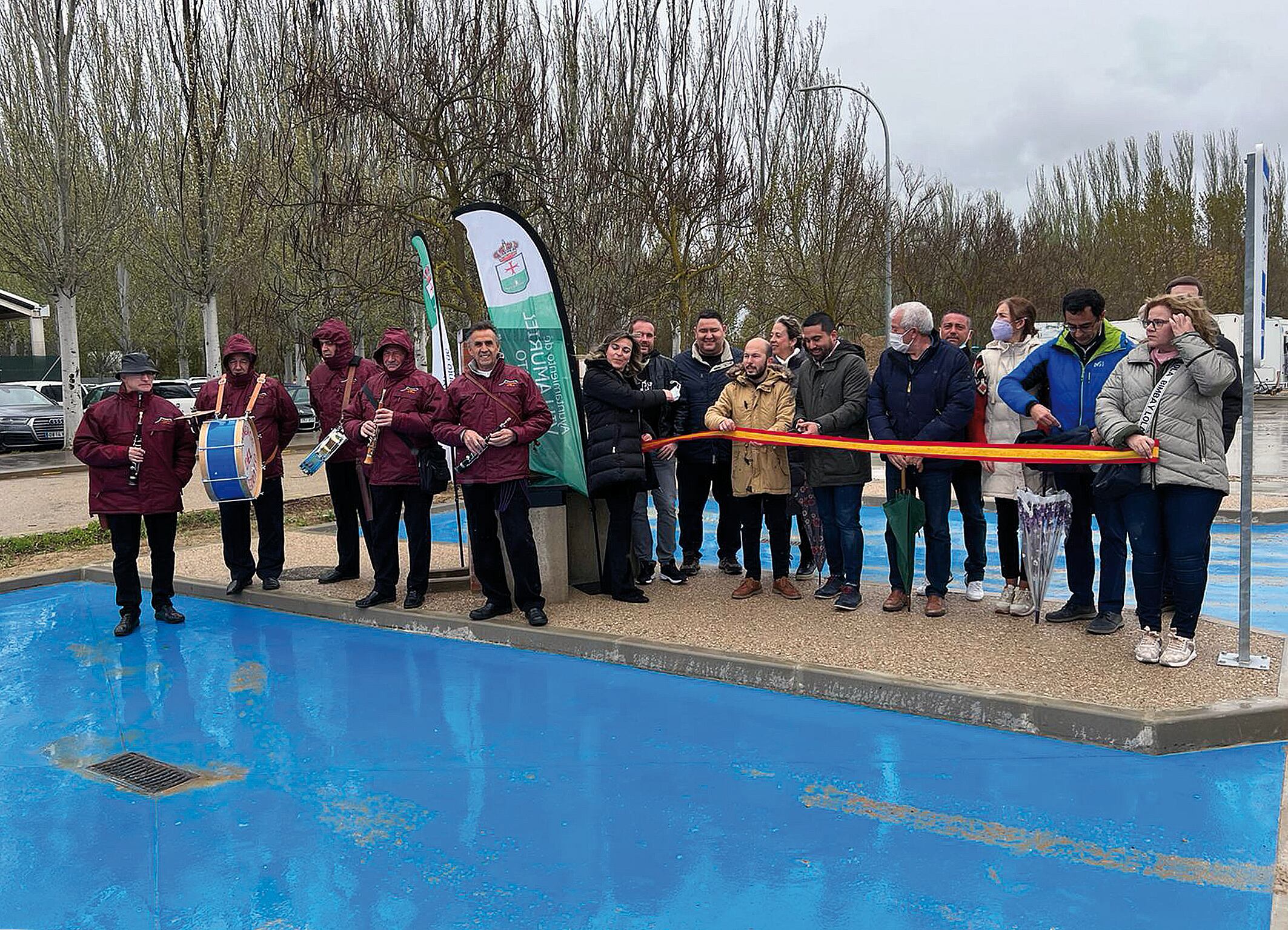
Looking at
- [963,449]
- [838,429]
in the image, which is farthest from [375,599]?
[963,449]

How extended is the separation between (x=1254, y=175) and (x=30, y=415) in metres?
27.8

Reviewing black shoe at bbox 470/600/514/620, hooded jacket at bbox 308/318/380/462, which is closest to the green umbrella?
black shoe at bbox 470/600/514/620

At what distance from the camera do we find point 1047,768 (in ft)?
16.1

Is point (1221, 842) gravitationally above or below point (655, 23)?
below

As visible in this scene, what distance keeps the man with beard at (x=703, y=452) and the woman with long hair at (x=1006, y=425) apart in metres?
1.92

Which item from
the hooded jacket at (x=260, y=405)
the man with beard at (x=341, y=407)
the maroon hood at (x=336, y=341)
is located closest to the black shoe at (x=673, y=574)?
the man with beard at (x=341, y=407)

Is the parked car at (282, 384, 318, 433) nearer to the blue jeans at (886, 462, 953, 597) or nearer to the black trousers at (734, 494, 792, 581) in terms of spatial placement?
the black trousers at (734, 494, 792, 581)

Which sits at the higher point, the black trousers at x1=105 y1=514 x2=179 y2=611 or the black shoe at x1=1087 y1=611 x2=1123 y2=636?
the black trousers at x1=105 y1=514 x2=179 y2=611

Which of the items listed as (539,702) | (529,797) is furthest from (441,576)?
(529,797)

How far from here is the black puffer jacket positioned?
7.70 m

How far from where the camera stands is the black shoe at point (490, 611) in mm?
7770

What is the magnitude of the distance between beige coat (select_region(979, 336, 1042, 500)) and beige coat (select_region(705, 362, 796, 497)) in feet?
4.54

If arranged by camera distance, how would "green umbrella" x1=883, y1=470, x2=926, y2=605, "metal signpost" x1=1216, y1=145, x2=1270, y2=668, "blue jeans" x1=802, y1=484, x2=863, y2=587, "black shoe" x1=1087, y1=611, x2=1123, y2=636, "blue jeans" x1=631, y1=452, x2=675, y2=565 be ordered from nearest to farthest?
"metal signpost" x1=1216, y1=145, x2=1270, y2=668, "black shoe" x1=1087, y1=611, x2=1123, y2=636, "green umbrella" x1=883, y1=470, x2=926, y2=605, "blue jeans" x1=802, y1=484, x2=863, y2=587, "blue jeans" x1=631, y1=452, x2=675, y2=565

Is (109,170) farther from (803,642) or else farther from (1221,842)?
(1221,842)
